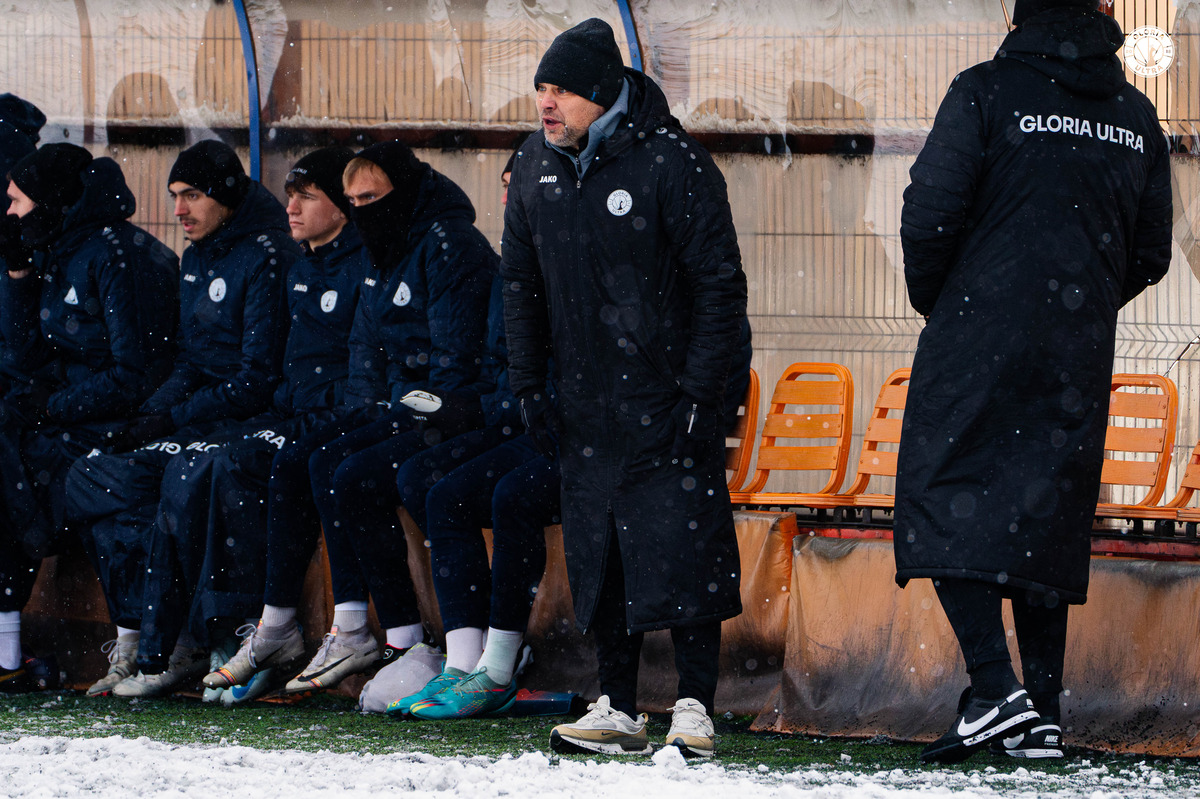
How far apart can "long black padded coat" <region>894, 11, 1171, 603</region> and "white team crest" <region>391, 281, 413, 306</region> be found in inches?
84.4

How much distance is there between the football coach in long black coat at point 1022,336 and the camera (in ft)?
10.5

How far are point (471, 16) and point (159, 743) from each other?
4.01 metres

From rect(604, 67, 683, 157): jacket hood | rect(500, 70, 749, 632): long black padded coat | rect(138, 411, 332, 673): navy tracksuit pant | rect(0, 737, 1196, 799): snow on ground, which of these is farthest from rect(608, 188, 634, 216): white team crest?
rect(138, 411, 332, 673): navy tracksuit pant

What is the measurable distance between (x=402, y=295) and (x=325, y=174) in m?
0.85

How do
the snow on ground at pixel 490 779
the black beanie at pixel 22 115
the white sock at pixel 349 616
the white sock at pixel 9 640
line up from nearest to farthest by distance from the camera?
the snow on ground at pixel 490 779 < the white sock at pixel 349 616 < the white sock at pixel 9 640 < the black beanie at pixel 22 115

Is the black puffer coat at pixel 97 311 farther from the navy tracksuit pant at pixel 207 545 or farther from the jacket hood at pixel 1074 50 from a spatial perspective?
the jacket hood at pixel 1074 50

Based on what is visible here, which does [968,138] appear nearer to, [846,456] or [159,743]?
[846,456]

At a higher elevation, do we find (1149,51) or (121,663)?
(1149,51)

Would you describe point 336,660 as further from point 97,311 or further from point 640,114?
point 640,114

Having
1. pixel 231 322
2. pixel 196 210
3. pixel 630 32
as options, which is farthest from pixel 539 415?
pixel 630 32

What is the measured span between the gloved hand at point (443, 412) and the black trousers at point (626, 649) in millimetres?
1155

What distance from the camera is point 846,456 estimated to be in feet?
16.1

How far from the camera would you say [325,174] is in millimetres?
5473

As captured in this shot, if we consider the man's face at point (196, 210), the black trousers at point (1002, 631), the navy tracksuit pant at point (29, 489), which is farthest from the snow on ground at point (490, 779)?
the man's face at point (196, 210)
